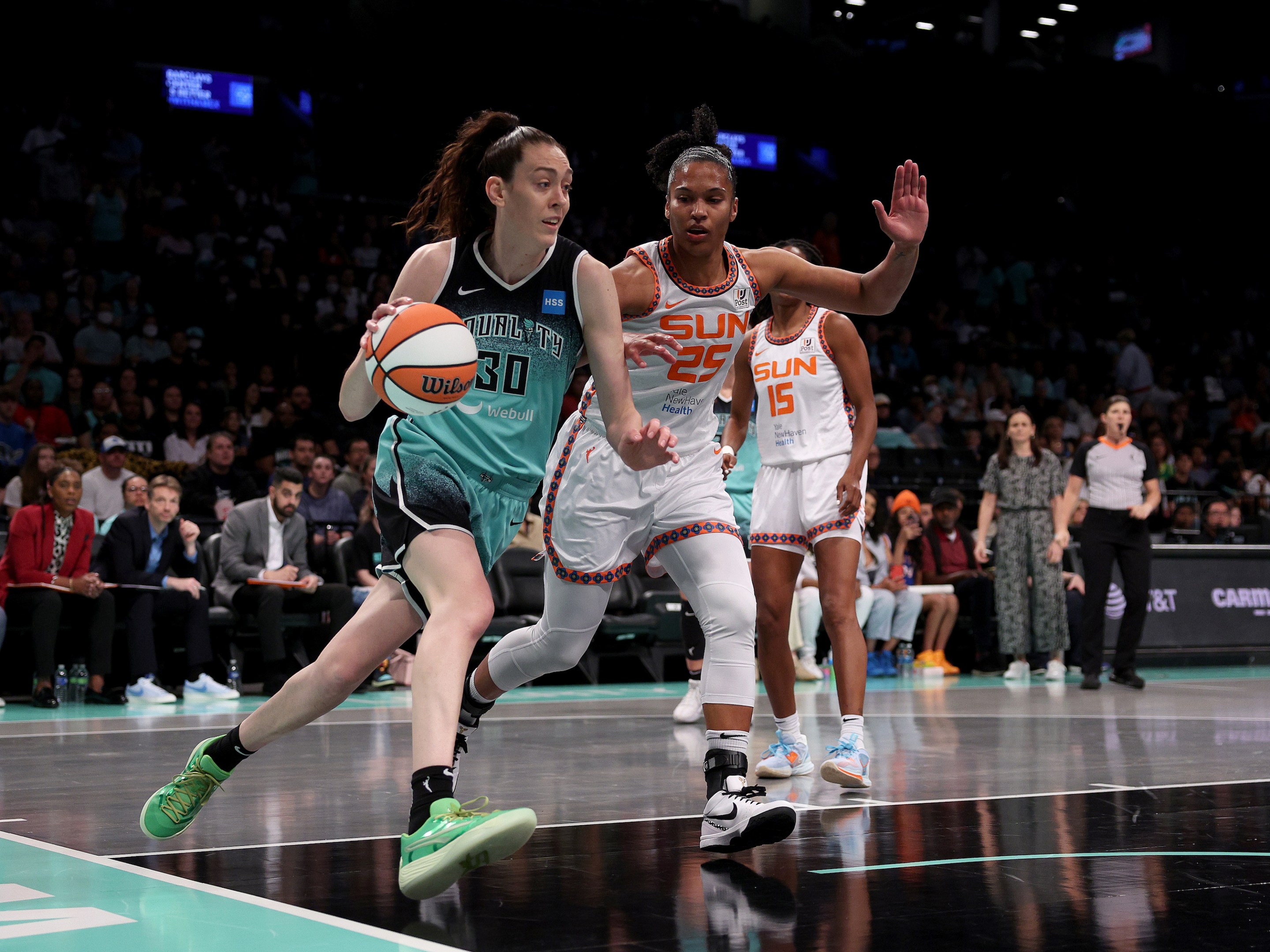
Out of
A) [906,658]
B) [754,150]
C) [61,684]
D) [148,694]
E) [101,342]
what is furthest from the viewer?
[754,150]

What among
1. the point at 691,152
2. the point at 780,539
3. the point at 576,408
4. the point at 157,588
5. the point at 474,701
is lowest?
the point at 474,701

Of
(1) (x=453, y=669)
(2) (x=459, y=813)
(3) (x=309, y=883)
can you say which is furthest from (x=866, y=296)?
(3) (x=309, y=883)

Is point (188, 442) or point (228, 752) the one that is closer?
point (228, 752)

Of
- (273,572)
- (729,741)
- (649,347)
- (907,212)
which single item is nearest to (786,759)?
(729,741)

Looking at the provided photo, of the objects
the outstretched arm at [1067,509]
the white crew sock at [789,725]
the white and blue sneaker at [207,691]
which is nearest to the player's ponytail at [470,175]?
the white crew sock at [789,725]

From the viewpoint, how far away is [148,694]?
8.73 metres

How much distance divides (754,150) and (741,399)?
18.7 m

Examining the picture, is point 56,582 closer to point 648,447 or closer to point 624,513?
point 624,513

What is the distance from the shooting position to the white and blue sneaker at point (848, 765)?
15.6 feet

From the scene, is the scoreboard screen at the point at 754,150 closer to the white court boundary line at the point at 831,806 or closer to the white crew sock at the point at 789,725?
the white crew sock at the point at 789,725

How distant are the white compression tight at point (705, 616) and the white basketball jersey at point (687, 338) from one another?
0.35 m

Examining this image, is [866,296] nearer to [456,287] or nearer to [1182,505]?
[456,287]

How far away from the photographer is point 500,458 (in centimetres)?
346

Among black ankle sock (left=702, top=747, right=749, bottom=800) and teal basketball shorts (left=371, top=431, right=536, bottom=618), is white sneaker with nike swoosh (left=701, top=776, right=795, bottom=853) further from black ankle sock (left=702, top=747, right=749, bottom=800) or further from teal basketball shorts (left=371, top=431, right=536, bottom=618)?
teal basketball shorts (left=371, top=431, right=536, bottom=618)
